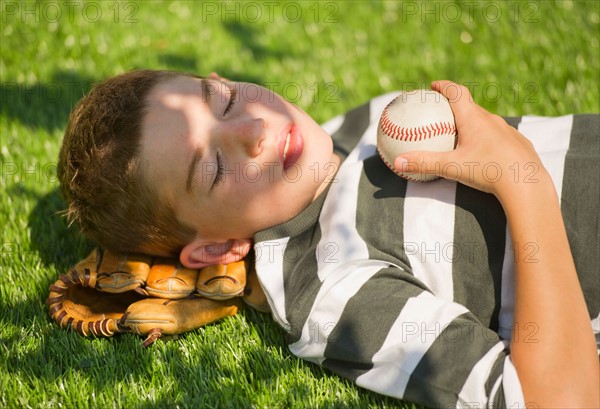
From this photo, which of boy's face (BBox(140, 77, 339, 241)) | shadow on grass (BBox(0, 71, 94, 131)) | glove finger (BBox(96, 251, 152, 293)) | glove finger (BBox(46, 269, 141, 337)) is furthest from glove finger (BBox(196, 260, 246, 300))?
shadow on grass (BBox(0, 71, 94, 131))

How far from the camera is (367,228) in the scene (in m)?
3.06

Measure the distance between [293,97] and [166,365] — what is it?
2580 millimetres

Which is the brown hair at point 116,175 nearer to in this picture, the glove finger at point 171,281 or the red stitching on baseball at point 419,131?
the glove finger at point 171,281

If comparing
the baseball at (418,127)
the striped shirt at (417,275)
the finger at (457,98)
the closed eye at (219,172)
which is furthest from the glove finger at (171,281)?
the finger at (457,98)

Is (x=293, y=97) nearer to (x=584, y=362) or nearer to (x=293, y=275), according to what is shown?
(x=293, y=275)

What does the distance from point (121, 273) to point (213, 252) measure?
1.55 ft

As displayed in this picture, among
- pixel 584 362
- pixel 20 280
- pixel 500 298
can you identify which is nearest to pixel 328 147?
pixel 500 298

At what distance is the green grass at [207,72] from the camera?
302 centimetres

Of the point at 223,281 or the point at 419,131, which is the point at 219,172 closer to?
the point at 223,281

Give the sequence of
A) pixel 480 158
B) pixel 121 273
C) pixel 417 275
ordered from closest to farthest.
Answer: pixel 480 158 < pixel 417 275 < pixel 121 273

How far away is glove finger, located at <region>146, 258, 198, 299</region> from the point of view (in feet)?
11.1

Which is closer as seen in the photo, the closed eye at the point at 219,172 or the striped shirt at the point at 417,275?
the striped shirt at the point at 417,275

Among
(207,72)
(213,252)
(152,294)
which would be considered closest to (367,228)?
(213,252)

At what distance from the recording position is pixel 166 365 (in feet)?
10.3
